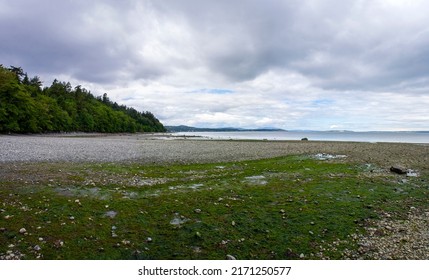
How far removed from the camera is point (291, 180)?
18062mm

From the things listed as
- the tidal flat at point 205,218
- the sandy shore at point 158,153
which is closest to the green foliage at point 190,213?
the tidal flat at point 205,218

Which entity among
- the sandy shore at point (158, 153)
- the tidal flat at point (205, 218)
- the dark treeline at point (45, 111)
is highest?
the dark treeline at point (45, 111)

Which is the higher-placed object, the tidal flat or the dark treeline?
the dark treeline

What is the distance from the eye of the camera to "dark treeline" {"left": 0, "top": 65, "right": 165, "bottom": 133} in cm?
7656

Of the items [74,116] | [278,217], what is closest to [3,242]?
[278,217]

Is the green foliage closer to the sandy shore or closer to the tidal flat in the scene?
the tidal flat

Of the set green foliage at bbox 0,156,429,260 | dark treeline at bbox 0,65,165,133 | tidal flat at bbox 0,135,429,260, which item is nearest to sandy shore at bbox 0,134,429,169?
green foliage at bbox 0,156,429,260

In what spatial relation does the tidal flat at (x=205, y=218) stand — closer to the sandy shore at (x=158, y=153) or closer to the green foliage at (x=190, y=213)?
the green foliage at (x=190, y=213)

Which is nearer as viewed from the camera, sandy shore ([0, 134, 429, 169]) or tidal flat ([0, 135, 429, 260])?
tidal flat ([0, 135, 429, 260])

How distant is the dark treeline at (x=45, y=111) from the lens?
3014 inches

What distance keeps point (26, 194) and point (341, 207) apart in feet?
44.2

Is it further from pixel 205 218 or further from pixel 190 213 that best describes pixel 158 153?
pixel 205 218

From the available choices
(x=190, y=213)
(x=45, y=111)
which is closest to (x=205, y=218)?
(x=190, y=213)
